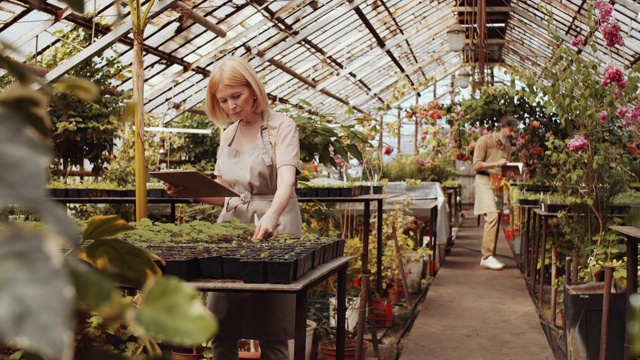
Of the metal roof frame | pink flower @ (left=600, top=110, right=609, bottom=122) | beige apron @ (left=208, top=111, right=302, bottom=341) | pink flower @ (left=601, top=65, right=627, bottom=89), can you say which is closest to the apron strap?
beige apron @ (left=208, top=111, right=302, bottom=341)

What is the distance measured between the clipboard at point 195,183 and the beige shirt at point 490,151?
4932mm

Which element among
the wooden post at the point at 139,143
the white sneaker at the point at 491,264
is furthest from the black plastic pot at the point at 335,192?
the white sneaker at the point at 491,264

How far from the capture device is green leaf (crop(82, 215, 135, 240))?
0.53m

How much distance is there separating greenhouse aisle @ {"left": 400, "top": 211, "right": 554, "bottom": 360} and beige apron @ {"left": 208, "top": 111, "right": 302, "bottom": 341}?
152cm

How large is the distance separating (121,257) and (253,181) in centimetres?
227

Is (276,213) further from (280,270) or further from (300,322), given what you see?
(280,270)

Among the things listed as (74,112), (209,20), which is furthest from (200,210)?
(209,20)

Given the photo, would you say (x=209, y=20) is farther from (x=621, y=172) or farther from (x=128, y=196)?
(x=621, y=172)

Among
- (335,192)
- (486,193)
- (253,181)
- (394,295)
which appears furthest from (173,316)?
(486,193)

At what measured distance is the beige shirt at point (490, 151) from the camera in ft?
24.1

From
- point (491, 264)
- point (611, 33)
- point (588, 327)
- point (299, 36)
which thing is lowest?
point (491, 264)

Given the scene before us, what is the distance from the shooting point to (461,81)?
491 inches

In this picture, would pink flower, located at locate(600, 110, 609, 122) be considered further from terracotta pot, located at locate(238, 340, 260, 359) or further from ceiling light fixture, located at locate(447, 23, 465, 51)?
ceiling light fixture, located at locate(447, 23, 465, 51)

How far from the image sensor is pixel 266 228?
A: 8.00 feet
